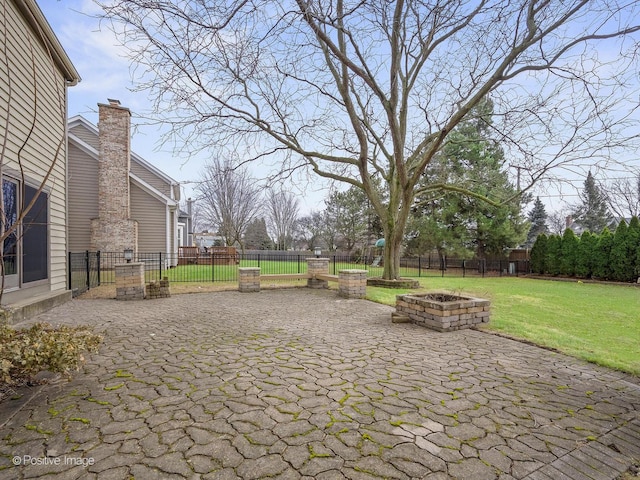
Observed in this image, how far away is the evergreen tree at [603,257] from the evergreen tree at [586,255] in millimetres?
164

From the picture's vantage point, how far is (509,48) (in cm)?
702

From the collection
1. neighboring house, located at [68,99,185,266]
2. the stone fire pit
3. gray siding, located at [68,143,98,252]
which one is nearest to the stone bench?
the stone fire pit

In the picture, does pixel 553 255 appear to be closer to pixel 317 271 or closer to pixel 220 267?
pixel 317 271

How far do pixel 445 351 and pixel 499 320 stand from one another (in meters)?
2.59

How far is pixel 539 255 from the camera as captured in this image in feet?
60.5

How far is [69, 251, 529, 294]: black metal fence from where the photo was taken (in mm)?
10914

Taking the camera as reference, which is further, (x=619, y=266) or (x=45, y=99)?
(x=619, y=266)

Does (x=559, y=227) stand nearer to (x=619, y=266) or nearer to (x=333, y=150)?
(x=619, y=266)

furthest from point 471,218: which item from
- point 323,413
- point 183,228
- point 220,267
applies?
point 183,228

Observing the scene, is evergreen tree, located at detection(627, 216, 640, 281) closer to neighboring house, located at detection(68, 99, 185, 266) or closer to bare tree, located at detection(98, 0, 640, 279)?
bare tree, located at detection(98, 0, 640, 279)

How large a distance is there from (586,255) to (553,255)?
1.52 metres

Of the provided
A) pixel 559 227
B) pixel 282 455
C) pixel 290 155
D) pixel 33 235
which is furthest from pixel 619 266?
pixel 559 227

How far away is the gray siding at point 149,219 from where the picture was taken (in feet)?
50.0

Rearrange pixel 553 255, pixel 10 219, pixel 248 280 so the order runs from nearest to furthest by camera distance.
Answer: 1. pixel 10 219
2. pixel 248 280
3. pixel 553 255
